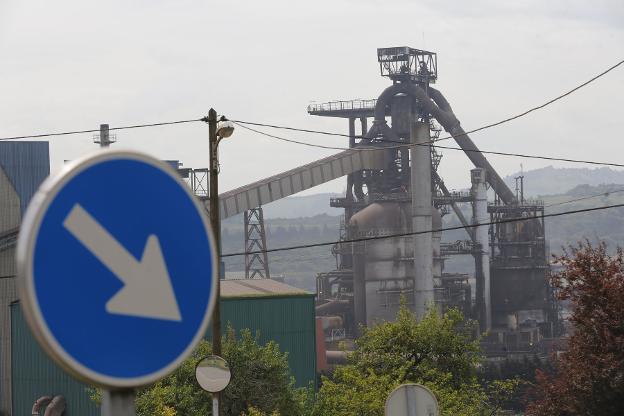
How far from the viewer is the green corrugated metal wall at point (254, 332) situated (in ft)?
136

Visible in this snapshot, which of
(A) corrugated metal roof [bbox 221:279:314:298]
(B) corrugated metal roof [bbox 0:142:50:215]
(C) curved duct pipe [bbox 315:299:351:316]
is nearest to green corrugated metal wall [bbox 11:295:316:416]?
(A) corrugated metal roof [bbox 221:279:314:298]

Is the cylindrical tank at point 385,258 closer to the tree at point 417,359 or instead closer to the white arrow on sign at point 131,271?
the tree at point 417,359

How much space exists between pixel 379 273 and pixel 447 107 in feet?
44.2

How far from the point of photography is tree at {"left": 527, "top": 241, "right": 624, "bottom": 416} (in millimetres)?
17125

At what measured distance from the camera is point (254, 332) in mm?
41750

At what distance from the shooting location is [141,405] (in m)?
23.1

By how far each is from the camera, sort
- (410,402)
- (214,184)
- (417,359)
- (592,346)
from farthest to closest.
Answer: (417,359), (214,184), (592,346), (410,402)

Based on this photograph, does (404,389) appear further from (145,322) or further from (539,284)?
(539,284)

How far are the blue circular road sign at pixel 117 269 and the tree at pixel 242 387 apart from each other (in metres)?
21.7

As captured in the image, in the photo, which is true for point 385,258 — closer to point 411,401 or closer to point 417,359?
point 417,359

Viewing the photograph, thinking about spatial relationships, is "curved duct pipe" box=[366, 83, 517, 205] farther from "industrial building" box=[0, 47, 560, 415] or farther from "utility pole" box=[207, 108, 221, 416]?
"utility pole" box=[207, 108, 221, 416]

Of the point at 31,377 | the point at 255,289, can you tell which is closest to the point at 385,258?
the point at 255,289

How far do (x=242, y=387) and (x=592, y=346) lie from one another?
10.1 m

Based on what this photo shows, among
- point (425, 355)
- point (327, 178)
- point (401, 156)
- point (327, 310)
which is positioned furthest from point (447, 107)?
point (425, 355)
